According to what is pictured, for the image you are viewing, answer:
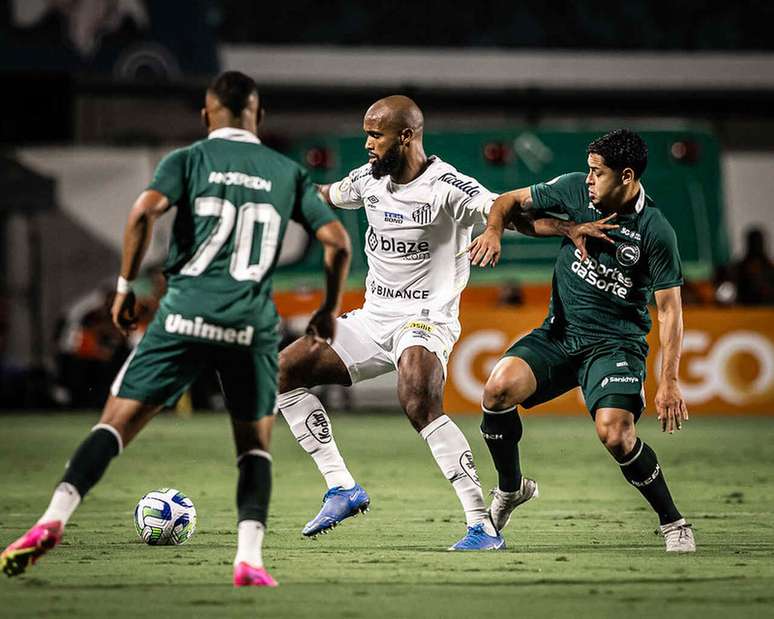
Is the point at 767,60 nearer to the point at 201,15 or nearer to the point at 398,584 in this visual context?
the point at 201,15

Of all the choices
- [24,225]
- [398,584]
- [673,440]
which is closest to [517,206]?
[398,584]

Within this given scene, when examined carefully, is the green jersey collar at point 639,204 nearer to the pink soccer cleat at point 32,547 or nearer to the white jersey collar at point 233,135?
the white jersey collar at point 233,135

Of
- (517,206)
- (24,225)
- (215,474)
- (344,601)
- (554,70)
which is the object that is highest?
(554,70)

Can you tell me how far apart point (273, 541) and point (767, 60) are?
68.5 ft

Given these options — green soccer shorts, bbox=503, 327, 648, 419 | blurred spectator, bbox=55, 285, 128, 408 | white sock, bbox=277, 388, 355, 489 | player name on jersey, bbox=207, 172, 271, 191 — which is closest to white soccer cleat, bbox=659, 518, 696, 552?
green soccer shorts, bbox=503, 327, 648, 419

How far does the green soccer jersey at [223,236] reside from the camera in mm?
6703

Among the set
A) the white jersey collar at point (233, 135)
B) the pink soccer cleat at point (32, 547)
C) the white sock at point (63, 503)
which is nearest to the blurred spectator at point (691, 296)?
the white jersey collar at point (233, 135)

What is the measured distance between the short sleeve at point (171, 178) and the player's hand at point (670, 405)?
2.76 metres

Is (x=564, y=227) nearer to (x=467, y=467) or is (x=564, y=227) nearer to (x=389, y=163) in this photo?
(x=389, y=163)

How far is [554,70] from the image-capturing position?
2658 cm

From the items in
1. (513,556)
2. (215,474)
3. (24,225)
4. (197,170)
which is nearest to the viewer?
(197,170)

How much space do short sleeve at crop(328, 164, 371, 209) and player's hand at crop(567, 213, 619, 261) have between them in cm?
139

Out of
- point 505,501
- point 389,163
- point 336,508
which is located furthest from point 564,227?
point 336,508

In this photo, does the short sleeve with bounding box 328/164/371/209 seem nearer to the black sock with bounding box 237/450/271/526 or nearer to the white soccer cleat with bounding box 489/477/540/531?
the white soccer cleat with bounding box 489/477/540/531
